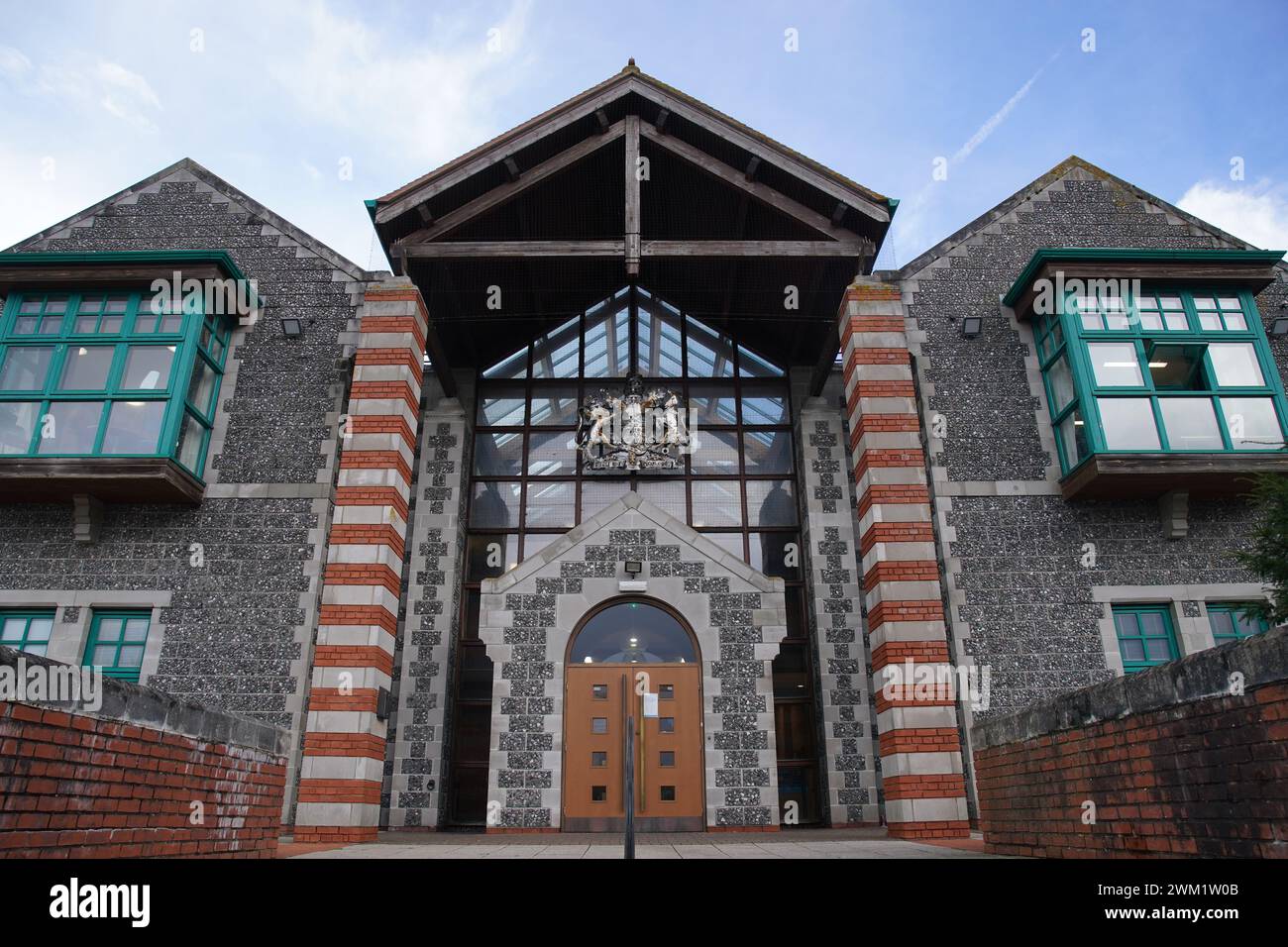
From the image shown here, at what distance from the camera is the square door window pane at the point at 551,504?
16875mm

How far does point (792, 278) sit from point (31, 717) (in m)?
14.3

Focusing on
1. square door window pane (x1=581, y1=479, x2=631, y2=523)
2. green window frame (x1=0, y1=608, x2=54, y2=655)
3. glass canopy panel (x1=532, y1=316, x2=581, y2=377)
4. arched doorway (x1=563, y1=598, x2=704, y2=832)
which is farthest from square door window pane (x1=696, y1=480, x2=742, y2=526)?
green window frame (x1=0, y1=608, x2=54, y2=655)

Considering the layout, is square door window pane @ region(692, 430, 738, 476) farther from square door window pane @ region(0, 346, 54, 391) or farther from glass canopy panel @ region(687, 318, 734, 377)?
square door window pane @ region(0, 346, 54, 391)

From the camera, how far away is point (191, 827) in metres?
6.35

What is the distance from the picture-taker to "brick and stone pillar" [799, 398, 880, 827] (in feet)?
47.2

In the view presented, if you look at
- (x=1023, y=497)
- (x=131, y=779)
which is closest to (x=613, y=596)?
(x=1023, y=497)

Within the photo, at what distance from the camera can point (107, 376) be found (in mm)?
14227

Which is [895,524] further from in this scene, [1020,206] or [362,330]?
[362,330]

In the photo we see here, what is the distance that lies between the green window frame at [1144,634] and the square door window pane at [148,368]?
16666mm

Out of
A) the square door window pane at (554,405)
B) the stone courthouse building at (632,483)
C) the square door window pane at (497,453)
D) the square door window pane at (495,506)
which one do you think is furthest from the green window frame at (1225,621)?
the square door window pane at (497,453)

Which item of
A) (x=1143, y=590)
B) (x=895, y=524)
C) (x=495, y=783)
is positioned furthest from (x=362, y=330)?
(x=1143, y=590)

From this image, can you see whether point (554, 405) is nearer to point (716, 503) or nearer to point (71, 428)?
point (716, 503)
